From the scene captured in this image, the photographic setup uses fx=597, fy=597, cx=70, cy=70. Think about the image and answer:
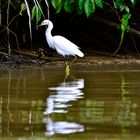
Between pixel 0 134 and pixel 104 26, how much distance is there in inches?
344

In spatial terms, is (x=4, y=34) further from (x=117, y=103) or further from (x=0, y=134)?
(x=0, y=134)

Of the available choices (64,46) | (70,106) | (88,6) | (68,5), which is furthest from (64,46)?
(70,106)

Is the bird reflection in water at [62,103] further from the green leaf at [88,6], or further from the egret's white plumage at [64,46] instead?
the egret's white plumage at [64,46]

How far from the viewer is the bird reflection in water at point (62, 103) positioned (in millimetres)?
4484

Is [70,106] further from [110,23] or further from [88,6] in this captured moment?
[110,23]

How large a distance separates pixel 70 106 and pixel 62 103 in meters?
0.22

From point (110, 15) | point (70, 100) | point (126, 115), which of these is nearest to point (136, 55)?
point (110, 15)

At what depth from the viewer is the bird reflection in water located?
448 cm

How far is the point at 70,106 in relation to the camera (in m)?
5.59

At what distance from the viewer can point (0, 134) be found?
4363mm

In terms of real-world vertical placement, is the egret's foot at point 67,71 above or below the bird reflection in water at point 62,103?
above

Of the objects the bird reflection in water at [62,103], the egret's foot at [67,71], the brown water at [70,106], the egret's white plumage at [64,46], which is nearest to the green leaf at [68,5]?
the egret's foot at [67,71]

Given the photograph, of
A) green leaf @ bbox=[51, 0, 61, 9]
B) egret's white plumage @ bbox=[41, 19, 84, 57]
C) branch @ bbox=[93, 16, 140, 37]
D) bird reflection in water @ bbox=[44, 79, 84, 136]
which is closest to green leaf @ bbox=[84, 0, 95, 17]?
green leaf @ bbox=[51, 0, 61, 9]

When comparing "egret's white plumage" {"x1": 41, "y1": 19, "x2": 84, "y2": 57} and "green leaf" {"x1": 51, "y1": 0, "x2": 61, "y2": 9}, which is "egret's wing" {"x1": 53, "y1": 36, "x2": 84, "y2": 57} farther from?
"green leaf" {"x1": 51, "y1": 0, "x2": 61, "y2": 9}
